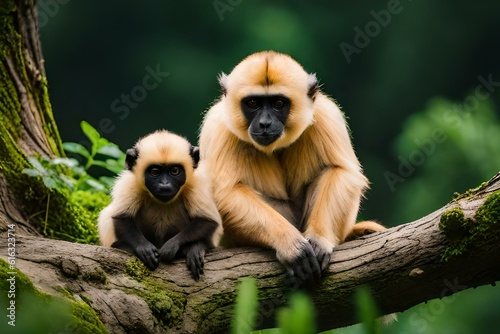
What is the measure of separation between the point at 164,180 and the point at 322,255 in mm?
1326

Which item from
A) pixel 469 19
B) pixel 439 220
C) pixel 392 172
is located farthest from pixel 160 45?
pixel 439 220

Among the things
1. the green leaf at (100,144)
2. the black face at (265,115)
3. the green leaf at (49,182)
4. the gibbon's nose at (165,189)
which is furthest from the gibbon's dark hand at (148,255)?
the green leaf at (100,144)

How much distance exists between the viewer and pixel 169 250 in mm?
5375

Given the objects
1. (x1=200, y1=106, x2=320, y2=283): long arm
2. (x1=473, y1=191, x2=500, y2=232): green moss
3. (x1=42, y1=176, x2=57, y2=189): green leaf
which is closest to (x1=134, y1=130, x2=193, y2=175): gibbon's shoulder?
(x1=200, y1=106, x2=320, y2=283): long arm

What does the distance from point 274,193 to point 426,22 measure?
15466mm

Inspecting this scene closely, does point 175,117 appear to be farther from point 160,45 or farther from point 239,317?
point 239,317

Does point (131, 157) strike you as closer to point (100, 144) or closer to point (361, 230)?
point (361, 230)

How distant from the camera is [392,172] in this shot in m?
19.2

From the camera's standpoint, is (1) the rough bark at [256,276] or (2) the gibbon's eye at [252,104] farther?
(2) the gibbon's eye at [252,104]

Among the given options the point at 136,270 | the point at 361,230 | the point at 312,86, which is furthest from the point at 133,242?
the point at 312,86

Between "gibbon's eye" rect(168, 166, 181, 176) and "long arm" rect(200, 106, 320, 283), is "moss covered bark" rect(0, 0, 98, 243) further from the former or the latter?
"long arm" rect(200, 106, 320, 283)

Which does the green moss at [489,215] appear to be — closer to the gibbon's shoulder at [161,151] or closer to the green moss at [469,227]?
the green moss at [469,227]

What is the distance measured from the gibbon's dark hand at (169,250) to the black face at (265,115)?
119 centimetres

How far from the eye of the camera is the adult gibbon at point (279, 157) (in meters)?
5.98
